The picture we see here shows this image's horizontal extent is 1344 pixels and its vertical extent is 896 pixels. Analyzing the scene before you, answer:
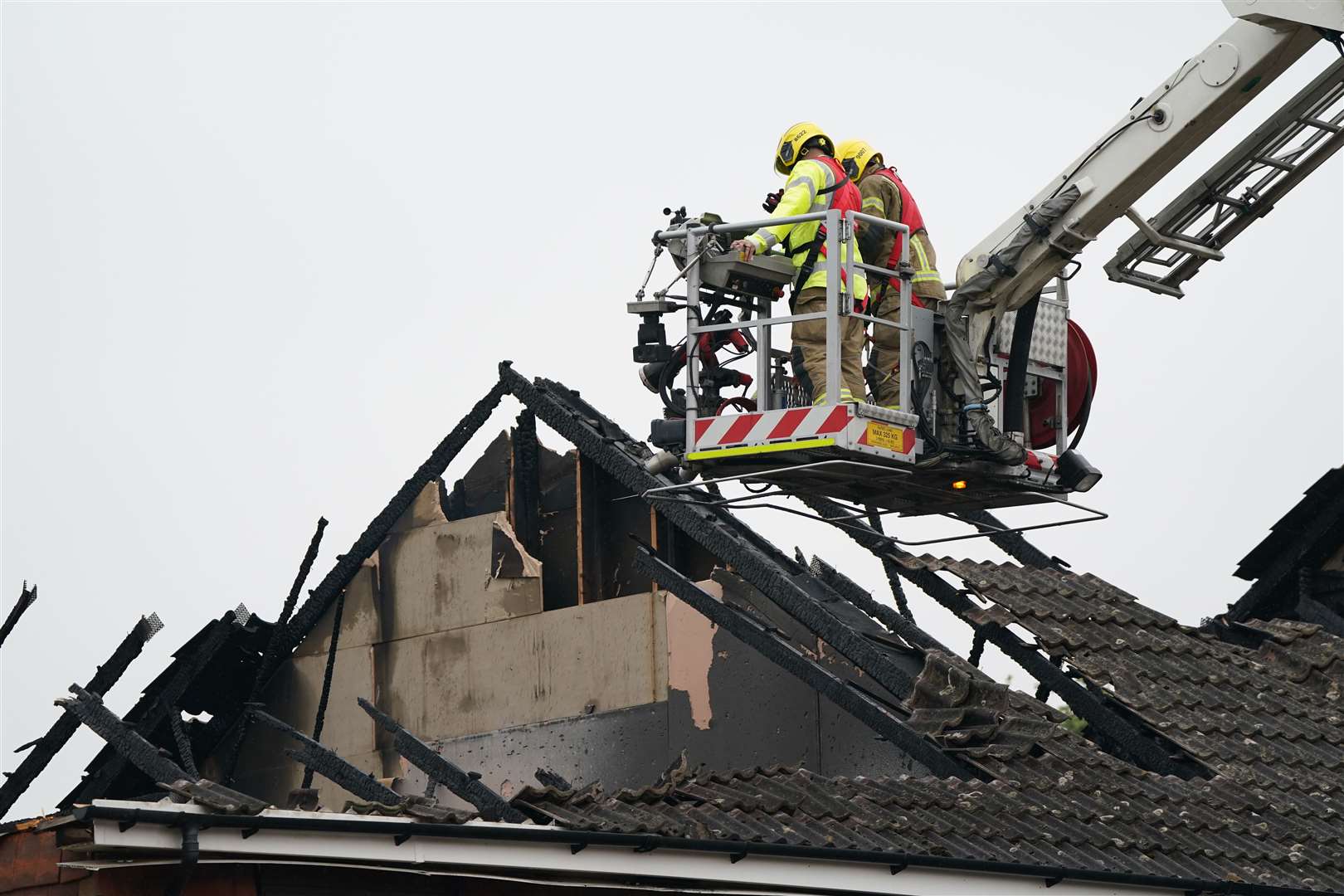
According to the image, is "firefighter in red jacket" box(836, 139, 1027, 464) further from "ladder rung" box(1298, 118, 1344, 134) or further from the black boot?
"ladder rung" box(1298, 118, 1344, 134)

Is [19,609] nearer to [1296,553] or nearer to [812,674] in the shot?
[812,674]

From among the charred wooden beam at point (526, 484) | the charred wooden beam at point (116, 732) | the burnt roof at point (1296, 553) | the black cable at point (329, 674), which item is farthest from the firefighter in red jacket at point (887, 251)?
the burnt roof at point (1296, 553)

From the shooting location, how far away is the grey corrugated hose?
40.3 ft

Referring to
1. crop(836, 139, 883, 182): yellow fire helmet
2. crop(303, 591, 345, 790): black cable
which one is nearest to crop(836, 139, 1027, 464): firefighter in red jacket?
crop(836, 139, 883, 182): yellow fire helmet

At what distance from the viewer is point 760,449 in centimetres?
1161

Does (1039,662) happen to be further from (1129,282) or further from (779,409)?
(779,409)

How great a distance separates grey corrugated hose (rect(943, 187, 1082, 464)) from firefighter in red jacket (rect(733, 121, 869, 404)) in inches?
26.6

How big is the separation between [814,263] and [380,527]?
7253 millimetres

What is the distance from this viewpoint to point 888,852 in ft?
32.6

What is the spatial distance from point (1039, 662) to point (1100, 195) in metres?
4.32

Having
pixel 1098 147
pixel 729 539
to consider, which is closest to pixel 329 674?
pixel 729 539

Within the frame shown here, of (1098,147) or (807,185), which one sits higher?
(1098,147)

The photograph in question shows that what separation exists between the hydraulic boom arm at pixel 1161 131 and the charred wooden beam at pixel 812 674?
284 cm

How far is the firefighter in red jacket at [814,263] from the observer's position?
11773mm
